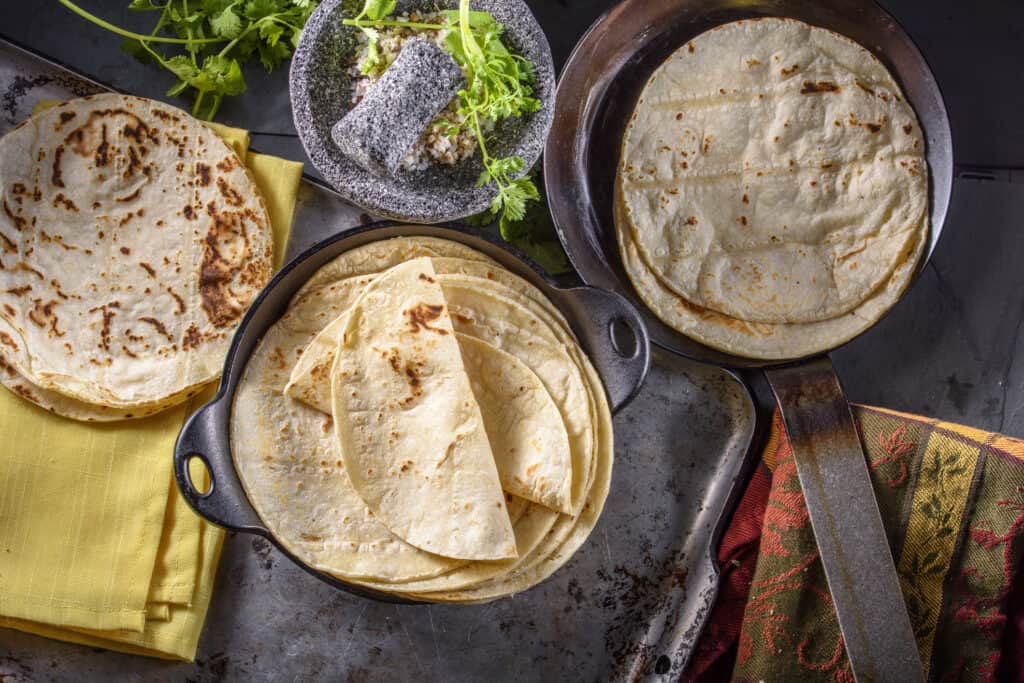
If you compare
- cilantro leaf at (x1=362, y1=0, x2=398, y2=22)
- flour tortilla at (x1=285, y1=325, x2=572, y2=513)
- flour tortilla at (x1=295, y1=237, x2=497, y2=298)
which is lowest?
flour tortilla at (x1=285, y1=325, x2=572, y2=513)

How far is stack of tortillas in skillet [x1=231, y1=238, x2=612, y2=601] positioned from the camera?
165 cm

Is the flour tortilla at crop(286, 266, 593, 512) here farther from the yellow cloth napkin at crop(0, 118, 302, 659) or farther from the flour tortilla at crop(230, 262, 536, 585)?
the yellow cloth napkin at crop(0, 118, 302, 659)

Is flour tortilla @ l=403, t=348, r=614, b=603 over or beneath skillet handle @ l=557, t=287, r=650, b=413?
beneath

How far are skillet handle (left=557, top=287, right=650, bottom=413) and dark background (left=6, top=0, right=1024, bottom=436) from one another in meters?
0.72

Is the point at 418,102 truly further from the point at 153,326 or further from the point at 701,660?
the point at 701,660

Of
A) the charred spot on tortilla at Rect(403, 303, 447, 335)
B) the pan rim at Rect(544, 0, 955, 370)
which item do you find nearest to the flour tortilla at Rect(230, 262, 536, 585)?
the charred spot on tortilla at Rect(403, 303, 447, 335)

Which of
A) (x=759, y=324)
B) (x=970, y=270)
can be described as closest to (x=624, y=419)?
(x=759, y=324)

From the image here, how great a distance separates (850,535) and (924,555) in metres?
0.22

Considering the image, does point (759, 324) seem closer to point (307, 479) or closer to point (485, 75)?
point (485, 75)

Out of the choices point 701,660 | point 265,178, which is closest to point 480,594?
point 701,660

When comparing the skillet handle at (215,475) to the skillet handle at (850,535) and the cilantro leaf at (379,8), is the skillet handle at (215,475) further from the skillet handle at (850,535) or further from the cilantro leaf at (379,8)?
the skillet handle at (850,535)

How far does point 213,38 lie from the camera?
6.57ft

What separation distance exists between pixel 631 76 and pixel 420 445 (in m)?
1.01

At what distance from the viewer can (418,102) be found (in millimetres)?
1747
